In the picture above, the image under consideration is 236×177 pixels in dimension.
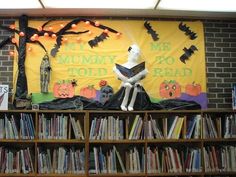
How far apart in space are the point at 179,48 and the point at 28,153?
2.21 metres

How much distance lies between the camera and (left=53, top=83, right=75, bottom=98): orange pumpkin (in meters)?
3.93

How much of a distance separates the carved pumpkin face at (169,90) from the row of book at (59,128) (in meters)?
1.11

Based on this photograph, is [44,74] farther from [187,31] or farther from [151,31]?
[187,31]

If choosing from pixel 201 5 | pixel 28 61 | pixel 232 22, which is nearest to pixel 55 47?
pixel 28 61

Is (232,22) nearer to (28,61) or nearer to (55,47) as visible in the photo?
(55,47)

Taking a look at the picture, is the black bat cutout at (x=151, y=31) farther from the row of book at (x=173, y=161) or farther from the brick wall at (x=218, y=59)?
the row of book at (x=173, y=161)

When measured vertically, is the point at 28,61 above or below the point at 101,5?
below

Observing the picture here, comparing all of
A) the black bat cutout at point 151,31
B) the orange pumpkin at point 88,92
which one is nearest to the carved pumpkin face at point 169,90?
the black bat cutout at point 151,31

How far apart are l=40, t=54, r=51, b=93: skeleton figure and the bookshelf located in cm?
35

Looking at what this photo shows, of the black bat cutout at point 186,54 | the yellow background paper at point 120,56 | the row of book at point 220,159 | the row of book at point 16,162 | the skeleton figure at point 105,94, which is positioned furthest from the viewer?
the black bat cutout at point 186,54

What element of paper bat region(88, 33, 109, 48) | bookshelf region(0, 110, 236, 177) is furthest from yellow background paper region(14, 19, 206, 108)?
bookshelf region(0, 110, 236, 177)

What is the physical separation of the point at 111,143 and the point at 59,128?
61 cm

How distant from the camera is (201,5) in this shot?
3697 millimetres

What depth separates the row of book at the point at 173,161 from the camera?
3643mm
